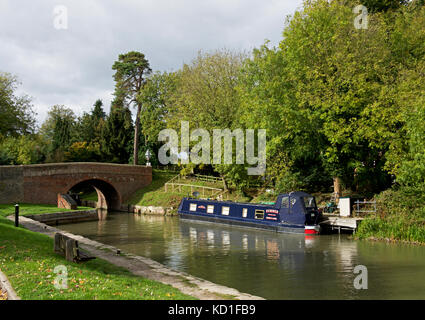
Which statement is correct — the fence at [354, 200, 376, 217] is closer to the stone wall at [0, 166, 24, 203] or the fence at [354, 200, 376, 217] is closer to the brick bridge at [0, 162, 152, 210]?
the brick bridge at [0, 162, 152, 210]

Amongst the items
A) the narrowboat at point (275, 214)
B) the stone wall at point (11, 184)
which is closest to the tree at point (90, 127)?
the stone wall at point (11, 184)

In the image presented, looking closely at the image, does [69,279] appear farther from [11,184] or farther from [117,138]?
[117,138]

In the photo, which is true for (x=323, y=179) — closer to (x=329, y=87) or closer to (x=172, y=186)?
(x=329, y=87)

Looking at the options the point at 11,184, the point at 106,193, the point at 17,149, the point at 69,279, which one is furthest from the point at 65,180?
the point at 69,279

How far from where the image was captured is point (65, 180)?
3459cm

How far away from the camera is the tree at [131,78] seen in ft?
150

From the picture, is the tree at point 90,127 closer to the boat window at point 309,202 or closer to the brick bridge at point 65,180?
the brick bridge at point 65,180

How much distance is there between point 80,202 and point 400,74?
120 feet

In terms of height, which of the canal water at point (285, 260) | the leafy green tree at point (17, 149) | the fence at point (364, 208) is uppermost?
the leafy green tree at point (17, 149)

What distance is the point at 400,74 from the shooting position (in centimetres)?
2034

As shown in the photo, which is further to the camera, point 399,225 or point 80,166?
point 80,166

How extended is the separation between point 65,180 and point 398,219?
2771 centimetres

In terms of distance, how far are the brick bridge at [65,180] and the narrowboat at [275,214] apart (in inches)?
541

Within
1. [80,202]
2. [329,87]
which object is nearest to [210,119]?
[329,87]
